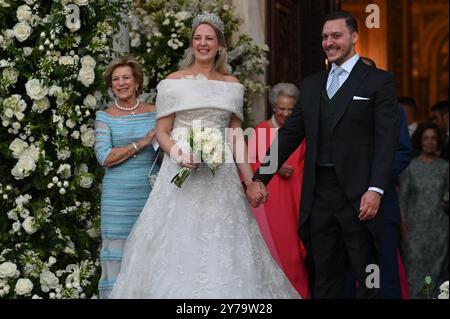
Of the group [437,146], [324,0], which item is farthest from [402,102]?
[324,0]

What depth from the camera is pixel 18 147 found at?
773 cm

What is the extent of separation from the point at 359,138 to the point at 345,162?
0.16 meters

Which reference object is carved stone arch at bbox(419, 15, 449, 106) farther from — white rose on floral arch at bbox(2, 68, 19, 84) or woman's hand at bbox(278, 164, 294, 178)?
white rose on floral arch at bbox(2, 68, 19, 84)

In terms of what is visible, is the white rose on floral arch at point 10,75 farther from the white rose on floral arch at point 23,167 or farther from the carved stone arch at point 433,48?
the carved stone arch at point 433,48

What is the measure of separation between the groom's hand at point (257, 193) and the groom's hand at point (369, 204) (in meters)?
0.71

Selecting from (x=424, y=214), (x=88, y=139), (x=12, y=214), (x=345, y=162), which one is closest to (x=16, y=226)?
(x=12, y=214)

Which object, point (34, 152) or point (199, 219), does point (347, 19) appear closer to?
point (199, 219)

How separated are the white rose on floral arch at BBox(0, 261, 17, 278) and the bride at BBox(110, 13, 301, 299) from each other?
1031 millimetres

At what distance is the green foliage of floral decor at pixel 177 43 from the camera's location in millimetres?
8898

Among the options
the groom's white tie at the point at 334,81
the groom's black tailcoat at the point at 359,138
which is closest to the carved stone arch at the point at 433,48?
the groom's white tie at the point at 334,81
